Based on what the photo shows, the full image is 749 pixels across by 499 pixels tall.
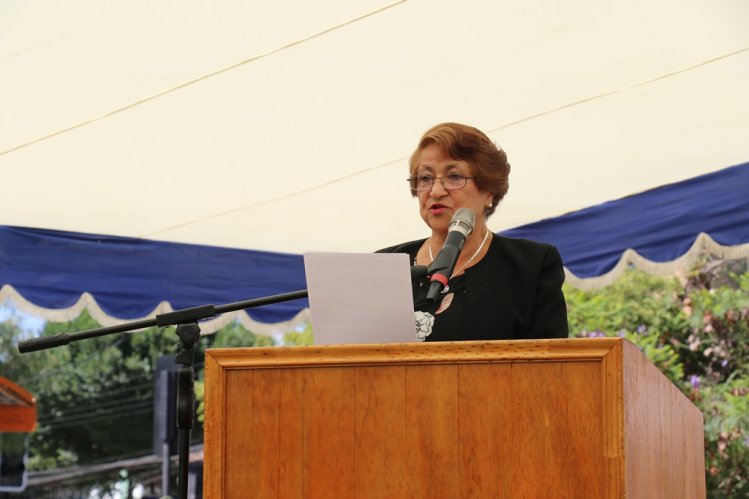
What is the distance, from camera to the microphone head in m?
2.21

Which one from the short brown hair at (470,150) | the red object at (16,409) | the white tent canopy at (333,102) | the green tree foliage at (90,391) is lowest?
the green tree foliage at (90,391)

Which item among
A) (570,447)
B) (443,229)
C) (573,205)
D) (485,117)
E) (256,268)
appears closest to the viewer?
(570,447)

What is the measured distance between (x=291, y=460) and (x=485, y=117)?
280 centimetres

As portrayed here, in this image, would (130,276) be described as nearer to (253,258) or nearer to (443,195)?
(253,258)

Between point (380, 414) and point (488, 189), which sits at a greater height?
point (488, 189)

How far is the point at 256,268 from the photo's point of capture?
5203 mm

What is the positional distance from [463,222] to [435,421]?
67 cm

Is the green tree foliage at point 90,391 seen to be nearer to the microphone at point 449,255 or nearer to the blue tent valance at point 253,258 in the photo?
the blue tent valance at point 253,258

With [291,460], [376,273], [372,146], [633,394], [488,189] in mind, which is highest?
[372,146]

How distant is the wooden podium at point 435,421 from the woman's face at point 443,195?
869mm

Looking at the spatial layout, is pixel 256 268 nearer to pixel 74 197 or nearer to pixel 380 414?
pixel 74 197

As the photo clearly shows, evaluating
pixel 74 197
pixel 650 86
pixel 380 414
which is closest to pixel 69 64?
pixel 74 197

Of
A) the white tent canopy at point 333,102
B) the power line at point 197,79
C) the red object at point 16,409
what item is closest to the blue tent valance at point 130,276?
the white tent canopy at point 333,102

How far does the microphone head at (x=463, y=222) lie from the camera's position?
2.21m
